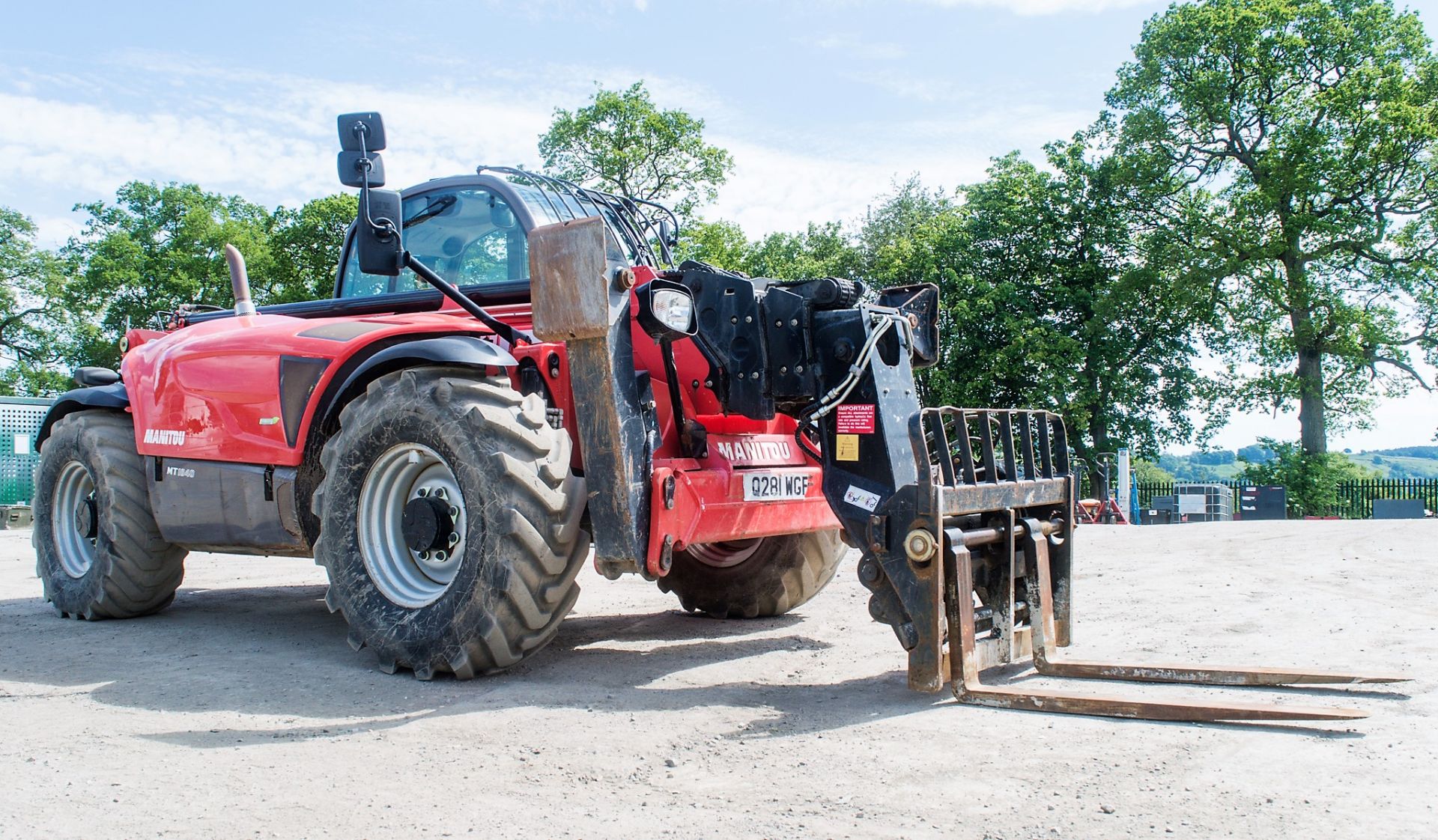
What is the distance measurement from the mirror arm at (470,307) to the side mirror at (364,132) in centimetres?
52

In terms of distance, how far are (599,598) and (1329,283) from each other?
30.1m

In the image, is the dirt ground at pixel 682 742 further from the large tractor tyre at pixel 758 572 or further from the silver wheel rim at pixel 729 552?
the silver wheel rim at pixel 729 552

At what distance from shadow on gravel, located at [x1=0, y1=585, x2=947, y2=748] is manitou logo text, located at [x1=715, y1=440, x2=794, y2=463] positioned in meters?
1.07

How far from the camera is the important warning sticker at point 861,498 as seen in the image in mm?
4895

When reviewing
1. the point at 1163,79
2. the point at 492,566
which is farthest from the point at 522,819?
the point at 1163,79

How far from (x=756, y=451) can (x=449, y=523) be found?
1593 millimetres

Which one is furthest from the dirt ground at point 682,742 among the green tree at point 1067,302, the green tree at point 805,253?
the green tree at point 805,253

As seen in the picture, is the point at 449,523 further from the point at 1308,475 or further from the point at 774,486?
the point at 1308,475

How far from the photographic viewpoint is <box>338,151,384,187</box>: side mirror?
5.14m

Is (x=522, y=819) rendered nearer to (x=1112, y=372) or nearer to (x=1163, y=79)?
(x=1112, y=372)

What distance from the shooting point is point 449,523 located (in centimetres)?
540

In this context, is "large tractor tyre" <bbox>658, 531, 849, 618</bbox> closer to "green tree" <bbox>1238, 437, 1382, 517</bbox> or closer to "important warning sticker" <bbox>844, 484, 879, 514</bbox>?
"important warning sticker" <bbox>844, 484, 879, 514</bbox>

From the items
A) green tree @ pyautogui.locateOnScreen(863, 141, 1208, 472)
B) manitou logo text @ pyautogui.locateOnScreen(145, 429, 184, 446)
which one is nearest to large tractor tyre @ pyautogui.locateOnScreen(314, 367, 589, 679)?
manitou logo text @ pyautogui.locateOnScreen(145, 429, 184, 446)

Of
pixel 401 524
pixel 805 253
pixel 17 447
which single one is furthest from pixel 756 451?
pixel 805 253
